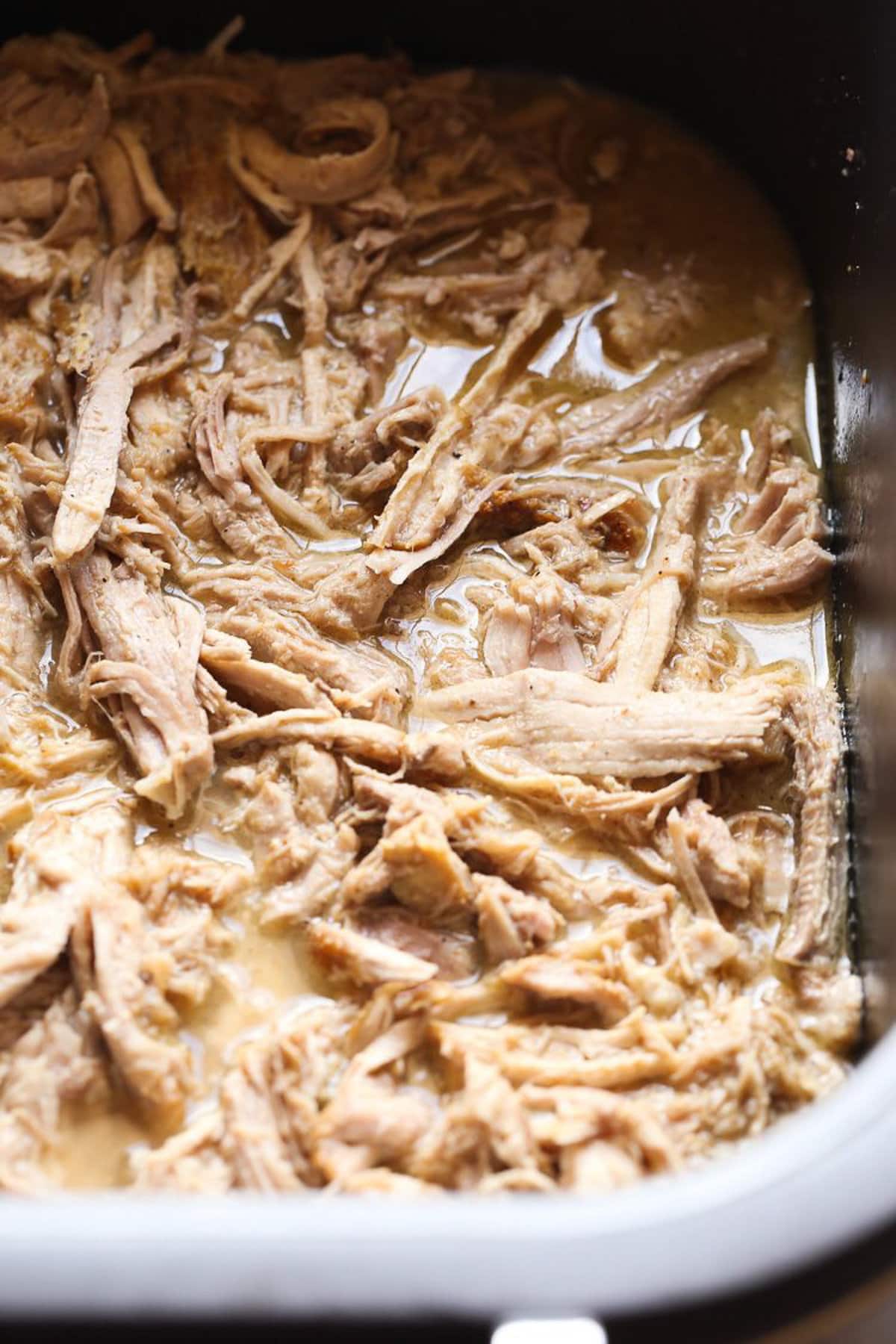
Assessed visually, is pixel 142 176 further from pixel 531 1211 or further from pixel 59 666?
pixel 531 1211

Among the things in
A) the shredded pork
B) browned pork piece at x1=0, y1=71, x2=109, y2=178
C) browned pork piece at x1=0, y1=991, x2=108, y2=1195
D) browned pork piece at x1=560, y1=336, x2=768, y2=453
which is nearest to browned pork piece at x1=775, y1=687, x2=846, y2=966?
the shredded pork

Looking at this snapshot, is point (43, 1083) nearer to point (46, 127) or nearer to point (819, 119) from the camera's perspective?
point (46, 127)

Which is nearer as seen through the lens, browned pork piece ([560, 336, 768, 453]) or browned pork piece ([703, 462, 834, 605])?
browned pork piece ([703, 462, 834, 605])

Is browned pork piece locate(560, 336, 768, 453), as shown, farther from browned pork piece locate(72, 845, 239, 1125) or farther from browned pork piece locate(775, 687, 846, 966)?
browned pork piece locate(72, 845, 239, 1125)

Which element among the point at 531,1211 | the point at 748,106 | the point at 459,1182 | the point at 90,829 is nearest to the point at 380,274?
the point at 748,106

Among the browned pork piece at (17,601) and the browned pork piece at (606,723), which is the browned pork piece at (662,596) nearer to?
the browned pork piece at (606,723)

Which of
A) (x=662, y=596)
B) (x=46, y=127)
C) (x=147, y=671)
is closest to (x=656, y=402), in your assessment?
(x=662, y=596)

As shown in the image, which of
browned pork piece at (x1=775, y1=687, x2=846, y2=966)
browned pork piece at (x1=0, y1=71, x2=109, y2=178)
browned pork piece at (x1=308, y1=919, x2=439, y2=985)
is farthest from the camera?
browned pork piece at (x1=0, y1=71, x2=109, y2=178)

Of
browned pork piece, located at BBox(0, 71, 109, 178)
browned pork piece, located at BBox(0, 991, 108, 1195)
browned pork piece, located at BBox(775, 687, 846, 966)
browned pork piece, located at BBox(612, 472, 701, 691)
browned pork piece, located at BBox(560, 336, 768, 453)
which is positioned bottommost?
browned pork piece, located at BBox(0, 991, 108, 1195)
